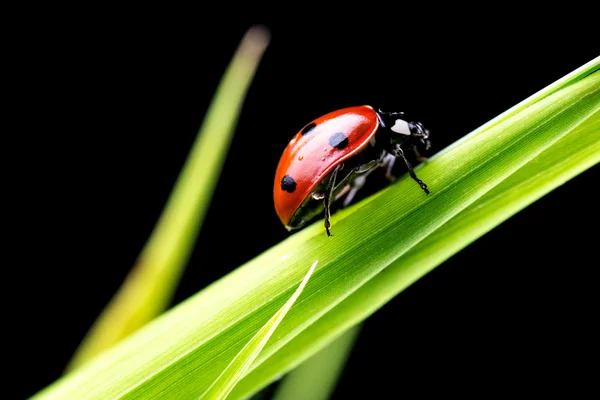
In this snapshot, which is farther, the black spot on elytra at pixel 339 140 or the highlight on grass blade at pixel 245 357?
the black spot on elytra at pixel 339 140

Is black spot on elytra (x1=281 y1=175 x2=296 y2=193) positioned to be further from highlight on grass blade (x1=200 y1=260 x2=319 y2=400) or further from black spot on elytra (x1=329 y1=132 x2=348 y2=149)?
highlight on grass blade (x1=200 y1=260 x2=319 y2=400)

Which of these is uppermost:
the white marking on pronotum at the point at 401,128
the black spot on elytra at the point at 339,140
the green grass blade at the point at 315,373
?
the black spot on elytra at the point at 339,140

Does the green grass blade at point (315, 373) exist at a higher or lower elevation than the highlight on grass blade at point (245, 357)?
lower

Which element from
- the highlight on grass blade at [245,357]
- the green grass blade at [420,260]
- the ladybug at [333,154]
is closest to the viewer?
the highlight on grass blade at [245,357]

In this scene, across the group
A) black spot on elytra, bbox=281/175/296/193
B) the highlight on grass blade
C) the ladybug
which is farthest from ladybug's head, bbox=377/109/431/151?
the highlight on grass blade

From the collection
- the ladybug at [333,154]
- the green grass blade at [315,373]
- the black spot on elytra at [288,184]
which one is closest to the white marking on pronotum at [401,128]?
the ladybug at [333,154]

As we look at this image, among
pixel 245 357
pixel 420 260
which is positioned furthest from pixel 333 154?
pixel 245 357

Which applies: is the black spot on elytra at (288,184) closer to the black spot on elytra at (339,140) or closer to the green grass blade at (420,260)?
the black spot on elytra at (339,140)

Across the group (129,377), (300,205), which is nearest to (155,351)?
(129,377)
